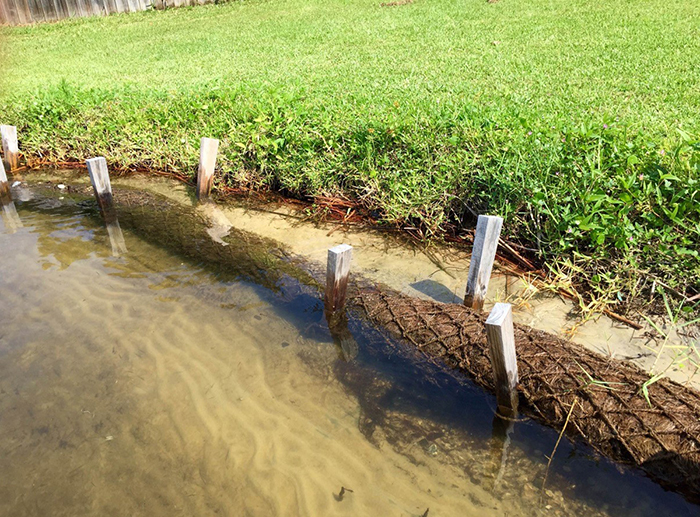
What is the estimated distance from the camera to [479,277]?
15.4ft

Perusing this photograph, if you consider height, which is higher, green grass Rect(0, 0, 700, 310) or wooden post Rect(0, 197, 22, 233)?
green grass Rect(0, 0, 700, 310)

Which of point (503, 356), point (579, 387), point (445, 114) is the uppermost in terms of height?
point (445, 114)

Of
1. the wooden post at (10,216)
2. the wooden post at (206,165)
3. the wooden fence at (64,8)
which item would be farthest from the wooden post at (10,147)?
the wooden fence at (64,8)

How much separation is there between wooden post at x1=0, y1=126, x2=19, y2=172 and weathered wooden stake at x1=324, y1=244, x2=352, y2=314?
7239 millimetres

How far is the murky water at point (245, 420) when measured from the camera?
11.5 ft

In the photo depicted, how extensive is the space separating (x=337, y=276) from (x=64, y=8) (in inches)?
880

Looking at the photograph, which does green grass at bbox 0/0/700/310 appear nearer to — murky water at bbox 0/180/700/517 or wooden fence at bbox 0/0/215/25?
murky water at bbox 0/180/700/517

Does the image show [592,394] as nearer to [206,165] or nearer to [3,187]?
[206,165]

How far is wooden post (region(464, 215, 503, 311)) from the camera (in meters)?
4.49

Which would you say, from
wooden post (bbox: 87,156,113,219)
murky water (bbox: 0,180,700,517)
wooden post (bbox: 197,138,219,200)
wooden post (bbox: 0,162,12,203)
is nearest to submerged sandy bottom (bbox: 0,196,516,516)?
murky water (bbox: 0,180,700,517)

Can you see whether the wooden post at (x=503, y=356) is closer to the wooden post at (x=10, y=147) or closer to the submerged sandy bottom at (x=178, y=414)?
the submerged sandy bottom at (x=178, y=414)

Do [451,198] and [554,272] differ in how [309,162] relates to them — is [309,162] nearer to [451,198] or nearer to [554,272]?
[451,198]

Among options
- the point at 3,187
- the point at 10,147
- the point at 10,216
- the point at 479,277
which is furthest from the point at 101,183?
the point at 479,277

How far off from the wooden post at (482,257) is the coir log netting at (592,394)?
329 millimetres
